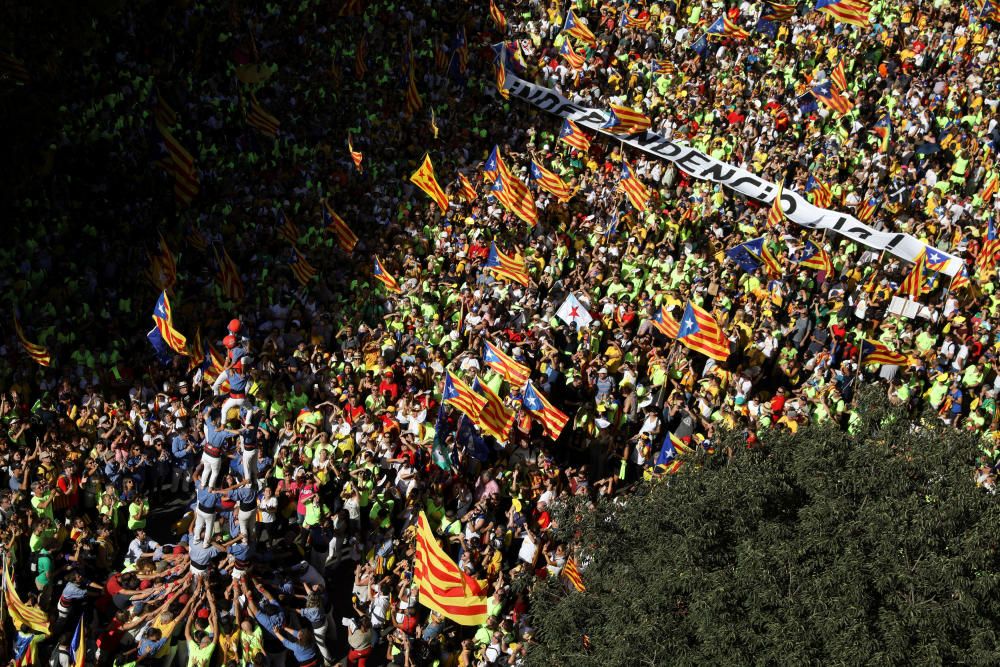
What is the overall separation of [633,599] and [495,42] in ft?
79.1

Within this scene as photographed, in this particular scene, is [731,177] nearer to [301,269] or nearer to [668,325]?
[668,325]

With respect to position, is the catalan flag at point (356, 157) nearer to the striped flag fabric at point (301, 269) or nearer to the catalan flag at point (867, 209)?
the striped flag fabric at point (301, 269)

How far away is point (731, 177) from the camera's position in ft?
80.6

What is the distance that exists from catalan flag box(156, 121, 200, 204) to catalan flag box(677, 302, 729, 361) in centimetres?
1068

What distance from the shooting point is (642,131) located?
1043 inches

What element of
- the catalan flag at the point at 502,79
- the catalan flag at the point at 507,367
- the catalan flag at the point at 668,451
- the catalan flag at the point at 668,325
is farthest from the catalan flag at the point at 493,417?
the catalan flag at the point at 502,79

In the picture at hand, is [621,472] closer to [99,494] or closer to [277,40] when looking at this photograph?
[99,494]

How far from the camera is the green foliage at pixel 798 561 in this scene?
9781 millimetres

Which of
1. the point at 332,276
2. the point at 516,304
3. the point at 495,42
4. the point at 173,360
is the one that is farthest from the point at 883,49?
the point at 173,360

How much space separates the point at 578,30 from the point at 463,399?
16.9m

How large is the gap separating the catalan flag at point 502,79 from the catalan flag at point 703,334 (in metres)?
13.2

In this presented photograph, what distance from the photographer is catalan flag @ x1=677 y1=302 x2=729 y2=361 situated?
17297mm

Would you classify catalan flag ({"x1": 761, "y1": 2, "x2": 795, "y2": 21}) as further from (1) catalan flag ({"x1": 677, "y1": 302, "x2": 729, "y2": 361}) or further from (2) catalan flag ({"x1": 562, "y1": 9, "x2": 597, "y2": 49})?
(1) catalan flag ({"x1": 677, "y1": 302, "x2": 729, "y2": 361})

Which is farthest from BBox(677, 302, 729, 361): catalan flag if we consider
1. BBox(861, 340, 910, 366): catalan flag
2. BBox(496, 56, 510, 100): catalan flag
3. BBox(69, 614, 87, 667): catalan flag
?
BBox(496, 56, 510, 100): catalan flag
